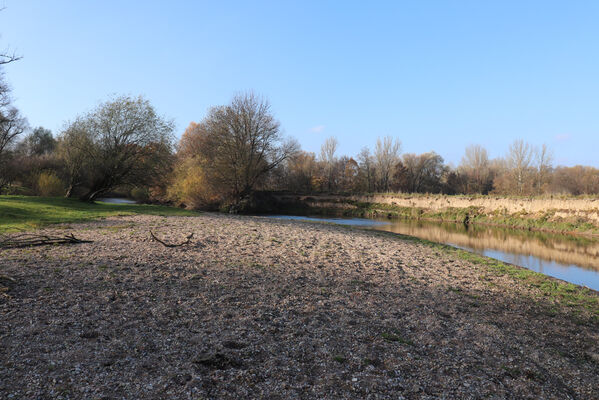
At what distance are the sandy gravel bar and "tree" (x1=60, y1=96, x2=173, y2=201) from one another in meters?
19.1

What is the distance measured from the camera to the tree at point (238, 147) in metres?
36.4

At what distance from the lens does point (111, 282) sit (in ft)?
23.8

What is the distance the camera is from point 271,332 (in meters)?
5.36

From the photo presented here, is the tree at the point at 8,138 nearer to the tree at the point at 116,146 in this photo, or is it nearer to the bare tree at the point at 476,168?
the tree at the point at 116,146

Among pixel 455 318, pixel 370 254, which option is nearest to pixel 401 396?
pixel 455 318

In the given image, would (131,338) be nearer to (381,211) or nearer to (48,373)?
(48,373)

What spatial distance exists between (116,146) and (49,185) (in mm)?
8686

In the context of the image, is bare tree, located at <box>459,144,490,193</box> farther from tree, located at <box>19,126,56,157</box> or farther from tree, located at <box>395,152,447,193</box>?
tree, located at <box>19,126,56,157</box>

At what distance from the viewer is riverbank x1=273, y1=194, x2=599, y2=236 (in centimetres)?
2607

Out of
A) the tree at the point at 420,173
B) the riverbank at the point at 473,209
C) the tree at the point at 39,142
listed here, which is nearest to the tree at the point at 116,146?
the riverbank at the point at 473,209

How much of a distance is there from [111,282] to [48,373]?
3585 mm

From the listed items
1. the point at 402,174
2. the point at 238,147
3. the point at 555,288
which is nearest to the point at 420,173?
the point at 402,174

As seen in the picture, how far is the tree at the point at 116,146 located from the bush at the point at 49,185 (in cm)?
355

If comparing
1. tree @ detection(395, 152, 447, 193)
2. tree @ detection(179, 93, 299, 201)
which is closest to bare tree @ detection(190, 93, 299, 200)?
tree @ detection(179, 93, 299, 201)
